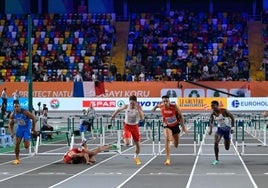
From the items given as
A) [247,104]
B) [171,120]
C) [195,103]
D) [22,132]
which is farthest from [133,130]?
[247,104]

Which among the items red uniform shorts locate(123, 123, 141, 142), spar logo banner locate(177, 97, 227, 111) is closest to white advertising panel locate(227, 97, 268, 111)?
spar logo banner locate(177, 97, 227, 111)

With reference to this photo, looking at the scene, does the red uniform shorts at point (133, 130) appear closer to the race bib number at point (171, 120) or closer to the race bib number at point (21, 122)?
the race bib number at point (171, 120)

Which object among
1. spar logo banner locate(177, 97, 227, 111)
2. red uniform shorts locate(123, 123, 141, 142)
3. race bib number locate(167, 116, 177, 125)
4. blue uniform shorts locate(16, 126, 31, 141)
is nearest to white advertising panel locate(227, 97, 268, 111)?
spar logo banner locate(177, 97, 227, 111)

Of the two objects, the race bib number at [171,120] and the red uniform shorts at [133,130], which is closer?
the race bib number at [171,120]

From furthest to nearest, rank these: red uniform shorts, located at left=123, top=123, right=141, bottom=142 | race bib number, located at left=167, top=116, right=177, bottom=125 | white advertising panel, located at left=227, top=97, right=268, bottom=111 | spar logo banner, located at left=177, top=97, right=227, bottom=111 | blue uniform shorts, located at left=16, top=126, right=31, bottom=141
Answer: spar logo banner, located at left=177, top=97, right=227, bottom=111 < white advertising panel, located at left=227, top=97, right=268, bottom=111 < blue uniform shorts, located at left=16, top=126, right=31, bottom=141 < red uniform shorts, located at left=123, top=123, right=141, bottom=142 < race bib number, located at left=167, top=116, right=177, bottom=125

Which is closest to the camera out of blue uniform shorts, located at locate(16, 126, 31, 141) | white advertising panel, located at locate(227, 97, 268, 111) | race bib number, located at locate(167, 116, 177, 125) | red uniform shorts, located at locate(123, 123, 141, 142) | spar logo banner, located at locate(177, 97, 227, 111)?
race bib number, located at locate(167, 116, 177, 125)

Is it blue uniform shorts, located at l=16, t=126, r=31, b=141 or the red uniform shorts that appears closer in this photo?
the red uniform shorts

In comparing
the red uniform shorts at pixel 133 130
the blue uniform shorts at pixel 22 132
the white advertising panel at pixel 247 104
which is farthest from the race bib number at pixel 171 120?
the white advertising panel at pixel 247 104

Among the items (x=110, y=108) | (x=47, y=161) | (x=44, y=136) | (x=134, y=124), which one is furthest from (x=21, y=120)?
(x=110, y=108)

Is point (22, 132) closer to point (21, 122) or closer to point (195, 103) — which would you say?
point (21, 122)

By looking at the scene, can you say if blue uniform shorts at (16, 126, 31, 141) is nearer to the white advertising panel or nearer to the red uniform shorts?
the red uniform shorts

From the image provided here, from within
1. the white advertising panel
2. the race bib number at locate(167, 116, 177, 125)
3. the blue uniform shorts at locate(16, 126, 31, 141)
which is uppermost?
the white advertising panel

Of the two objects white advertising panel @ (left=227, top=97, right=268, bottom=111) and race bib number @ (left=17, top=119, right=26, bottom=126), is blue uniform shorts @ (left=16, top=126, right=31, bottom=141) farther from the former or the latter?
white advertising panel @ (left=227, top=97, right=268, bottom=111)

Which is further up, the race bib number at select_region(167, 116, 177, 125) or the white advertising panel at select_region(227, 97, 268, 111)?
the white advertising panel at select_region(227, 97, 268, 111)
